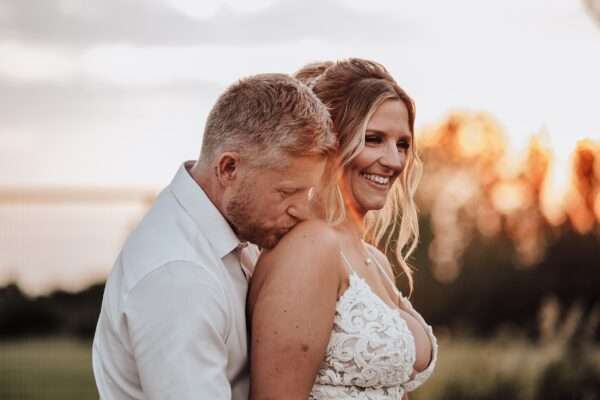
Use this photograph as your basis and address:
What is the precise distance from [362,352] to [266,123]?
833 mm

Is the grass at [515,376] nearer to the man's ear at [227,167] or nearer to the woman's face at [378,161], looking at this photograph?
the woman's face at [378,161]

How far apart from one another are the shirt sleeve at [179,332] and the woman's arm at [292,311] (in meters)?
0.30

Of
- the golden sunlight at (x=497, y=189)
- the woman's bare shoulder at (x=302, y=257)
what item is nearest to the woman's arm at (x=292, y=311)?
the woman's bare shoulder at (x=302, y=257)

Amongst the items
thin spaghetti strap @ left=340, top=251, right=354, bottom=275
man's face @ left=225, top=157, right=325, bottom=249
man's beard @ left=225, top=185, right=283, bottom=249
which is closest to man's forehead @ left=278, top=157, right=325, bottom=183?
man's face @ left=225, top=157, right=325, bottom=249

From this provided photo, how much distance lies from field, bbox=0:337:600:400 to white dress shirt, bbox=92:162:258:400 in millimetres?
6463

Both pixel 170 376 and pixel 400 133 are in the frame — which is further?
pixel 400 133

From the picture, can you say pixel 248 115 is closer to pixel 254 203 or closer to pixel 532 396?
pixel 254 203

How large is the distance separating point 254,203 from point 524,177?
9.95 meters

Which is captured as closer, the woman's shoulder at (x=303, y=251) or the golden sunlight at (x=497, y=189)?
the woman's shoulder at (x=303, y=251)

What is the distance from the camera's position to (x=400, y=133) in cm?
352

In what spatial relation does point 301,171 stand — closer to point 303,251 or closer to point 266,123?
point 266,123

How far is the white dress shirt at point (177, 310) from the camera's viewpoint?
252cm

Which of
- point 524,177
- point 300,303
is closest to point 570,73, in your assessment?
point 524,177

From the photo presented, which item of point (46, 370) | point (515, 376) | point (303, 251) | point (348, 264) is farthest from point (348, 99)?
point (46, 370)
